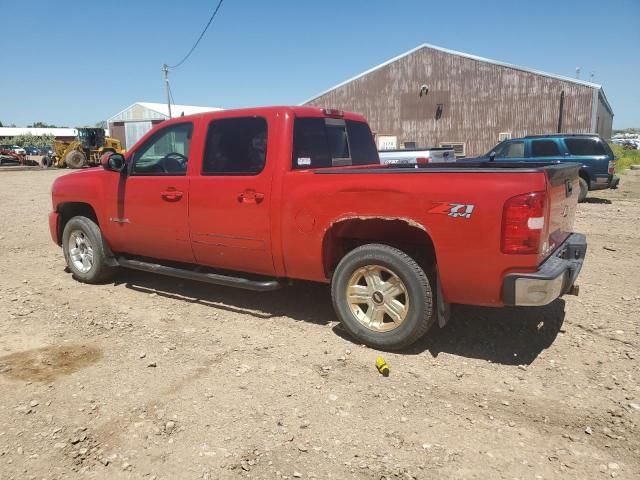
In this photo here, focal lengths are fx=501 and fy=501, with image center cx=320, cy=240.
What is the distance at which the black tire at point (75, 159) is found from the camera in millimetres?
31250

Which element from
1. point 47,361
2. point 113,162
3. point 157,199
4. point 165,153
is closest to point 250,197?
point 157,199

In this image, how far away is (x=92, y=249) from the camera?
5.84 meters

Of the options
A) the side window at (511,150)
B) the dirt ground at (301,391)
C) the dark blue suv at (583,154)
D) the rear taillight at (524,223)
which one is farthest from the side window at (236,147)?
the side window at (511,150)

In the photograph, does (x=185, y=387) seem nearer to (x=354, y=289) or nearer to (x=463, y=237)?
(x=354, y=289)

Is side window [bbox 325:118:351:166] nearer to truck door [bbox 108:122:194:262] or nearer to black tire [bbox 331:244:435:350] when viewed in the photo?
black tire [bbox 331:244:435:350]

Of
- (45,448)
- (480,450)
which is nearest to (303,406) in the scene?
(480,450)

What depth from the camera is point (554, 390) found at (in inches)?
131

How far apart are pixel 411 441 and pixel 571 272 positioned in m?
1.84

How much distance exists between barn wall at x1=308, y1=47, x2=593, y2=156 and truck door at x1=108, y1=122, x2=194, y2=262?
25.9 meters

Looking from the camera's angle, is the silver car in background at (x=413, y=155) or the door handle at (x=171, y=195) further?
the silver car in background at (x=413, y=155)

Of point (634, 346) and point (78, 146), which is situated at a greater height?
point (78, 146)

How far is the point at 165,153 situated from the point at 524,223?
3.56 metres

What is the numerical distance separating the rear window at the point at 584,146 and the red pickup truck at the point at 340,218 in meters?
9.56

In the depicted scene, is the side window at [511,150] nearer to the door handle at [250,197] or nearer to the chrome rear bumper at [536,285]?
the chrome rear bumper at [536,285]
